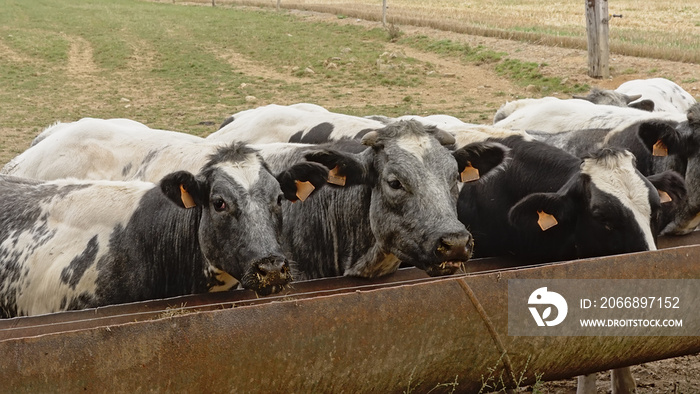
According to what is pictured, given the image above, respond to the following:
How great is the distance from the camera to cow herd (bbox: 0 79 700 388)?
4.91m

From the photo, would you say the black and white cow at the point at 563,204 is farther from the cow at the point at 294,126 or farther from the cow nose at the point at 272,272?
the cow nose at the point at 272,272

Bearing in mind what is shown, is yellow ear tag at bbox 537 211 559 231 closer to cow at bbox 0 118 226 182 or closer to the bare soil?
cow at bbox 0 118 226 182

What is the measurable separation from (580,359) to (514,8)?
136 feet

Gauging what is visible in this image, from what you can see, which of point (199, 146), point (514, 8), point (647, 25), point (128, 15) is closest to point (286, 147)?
point (199, 146)

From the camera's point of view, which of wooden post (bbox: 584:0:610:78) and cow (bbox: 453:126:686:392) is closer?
cow (bbox: 453:126:686:392)

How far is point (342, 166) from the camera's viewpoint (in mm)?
5305

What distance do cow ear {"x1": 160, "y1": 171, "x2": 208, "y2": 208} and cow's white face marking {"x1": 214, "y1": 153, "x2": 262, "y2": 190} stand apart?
18 cm

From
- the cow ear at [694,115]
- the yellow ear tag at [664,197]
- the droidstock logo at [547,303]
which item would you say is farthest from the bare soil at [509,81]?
the droidstock logo at [547,303]

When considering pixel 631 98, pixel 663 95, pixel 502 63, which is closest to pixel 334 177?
pixel 631 98

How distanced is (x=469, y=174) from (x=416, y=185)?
64 cm

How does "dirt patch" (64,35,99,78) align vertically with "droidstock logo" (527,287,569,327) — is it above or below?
below

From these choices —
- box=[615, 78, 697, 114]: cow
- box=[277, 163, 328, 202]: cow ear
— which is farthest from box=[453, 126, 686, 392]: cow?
box=[615, 78, 697, 114]: cow

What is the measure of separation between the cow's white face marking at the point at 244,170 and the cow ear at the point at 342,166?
0.43m

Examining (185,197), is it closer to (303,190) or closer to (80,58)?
(303,190)
